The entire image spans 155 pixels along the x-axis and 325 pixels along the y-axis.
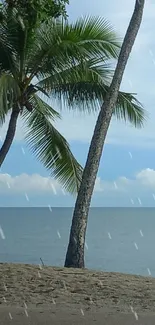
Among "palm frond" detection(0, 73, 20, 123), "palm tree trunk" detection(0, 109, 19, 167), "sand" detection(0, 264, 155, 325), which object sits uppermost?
"palm frond" detection(0, 73, 20, 123)

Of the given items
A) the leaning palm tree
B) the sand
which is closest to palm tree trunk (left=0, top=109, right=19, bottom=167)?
the leaning palm tree

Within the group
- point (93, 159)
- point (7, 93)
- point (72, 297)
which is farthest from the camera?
point (93, 159)

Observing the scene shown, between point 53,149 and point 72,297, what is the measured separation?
6691mm

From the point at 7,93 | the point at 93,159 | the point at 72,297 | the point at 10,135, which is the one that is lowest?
the point at 72,297

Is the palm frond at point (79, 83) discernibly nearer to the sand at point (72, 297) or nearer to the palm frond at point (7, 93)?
the palm frond at point (7, 93)

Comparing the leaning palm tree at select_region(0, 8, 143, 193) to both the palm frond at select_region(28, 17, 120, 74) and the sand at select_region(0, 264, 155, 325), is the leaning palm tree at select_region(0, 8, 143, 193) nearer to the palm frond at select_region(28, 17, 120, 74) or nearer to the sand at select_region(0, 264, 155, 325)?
the palm frond at select_region(28, 17, 120, 74)

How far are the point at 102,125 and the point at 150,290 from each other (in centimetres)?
439

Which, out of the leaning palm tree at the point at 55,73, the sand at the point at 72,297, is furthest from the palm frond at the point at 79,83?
the sand at the point at 72,297

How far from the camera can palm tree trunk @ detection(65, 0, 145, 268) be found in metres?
13.3

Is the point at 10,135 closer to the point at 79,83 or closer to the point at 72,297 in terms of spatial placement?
the point at 79,83

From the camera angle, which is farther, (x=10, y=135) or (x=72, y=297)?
(x=10, y=135)

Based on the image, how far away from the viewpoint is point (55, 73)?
15367 mm

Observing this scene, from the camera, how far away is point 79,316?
887 cm

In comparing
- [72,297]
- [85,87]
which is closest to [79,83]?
[85,87]
